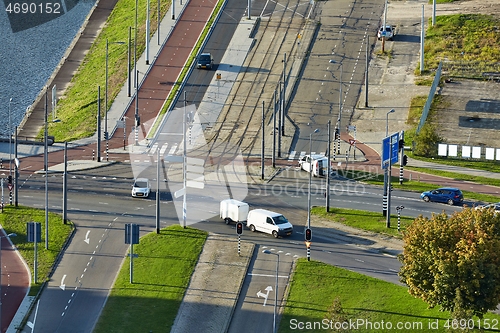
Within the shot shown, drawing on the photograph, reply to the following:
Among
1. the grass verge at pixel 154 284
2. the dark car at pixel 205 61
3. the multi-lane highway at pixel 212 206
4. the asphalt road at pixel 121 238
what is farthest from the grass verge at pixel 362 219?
the dark car at pixel 205 61

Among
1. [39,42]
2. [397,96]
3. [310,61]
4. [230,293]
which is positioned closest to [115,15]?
[39,42]

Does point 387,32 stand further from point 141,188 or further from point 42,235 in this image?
point 42,235

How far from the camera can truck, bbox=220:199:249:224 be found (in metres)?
85.4

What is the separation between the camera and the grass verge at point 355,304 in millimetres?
69500

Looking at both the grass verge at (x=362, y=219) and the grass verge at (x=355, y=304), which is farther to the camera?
the grass verge at (x=362, y=219)

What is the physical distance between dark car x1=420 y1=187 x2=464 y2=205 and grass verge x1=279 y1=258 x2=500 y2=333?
717 inches

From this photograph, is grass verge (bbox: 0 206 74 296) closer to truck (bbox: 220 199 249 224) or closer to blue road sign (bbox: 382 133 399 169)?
truck (bbox: 220 199 249 224)

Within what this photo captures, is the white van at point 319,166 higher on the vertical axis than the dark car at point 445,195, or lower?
higher

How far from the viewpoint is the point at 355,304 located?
7200 centimetres

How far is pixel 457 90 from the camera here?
123000 mm

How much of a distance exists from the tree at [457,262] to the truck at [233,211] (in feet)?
63.3

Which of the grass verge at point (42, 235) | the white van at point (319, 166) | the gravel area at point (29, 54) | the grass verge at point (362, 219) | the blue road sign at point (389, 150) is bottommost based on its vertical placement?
the grass verge at point (42, 235)

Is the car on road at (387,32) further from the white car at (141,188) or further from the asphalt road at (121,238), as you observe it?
the white car at (141,188)

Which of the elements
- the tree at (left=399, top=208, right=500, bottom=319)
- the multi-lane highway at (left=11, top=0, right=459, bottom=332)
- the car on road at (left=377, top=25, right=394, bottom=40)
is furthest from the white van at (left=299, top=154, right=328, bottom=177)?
the car on road at (left=377, top=25, right=394, bottom=40)
